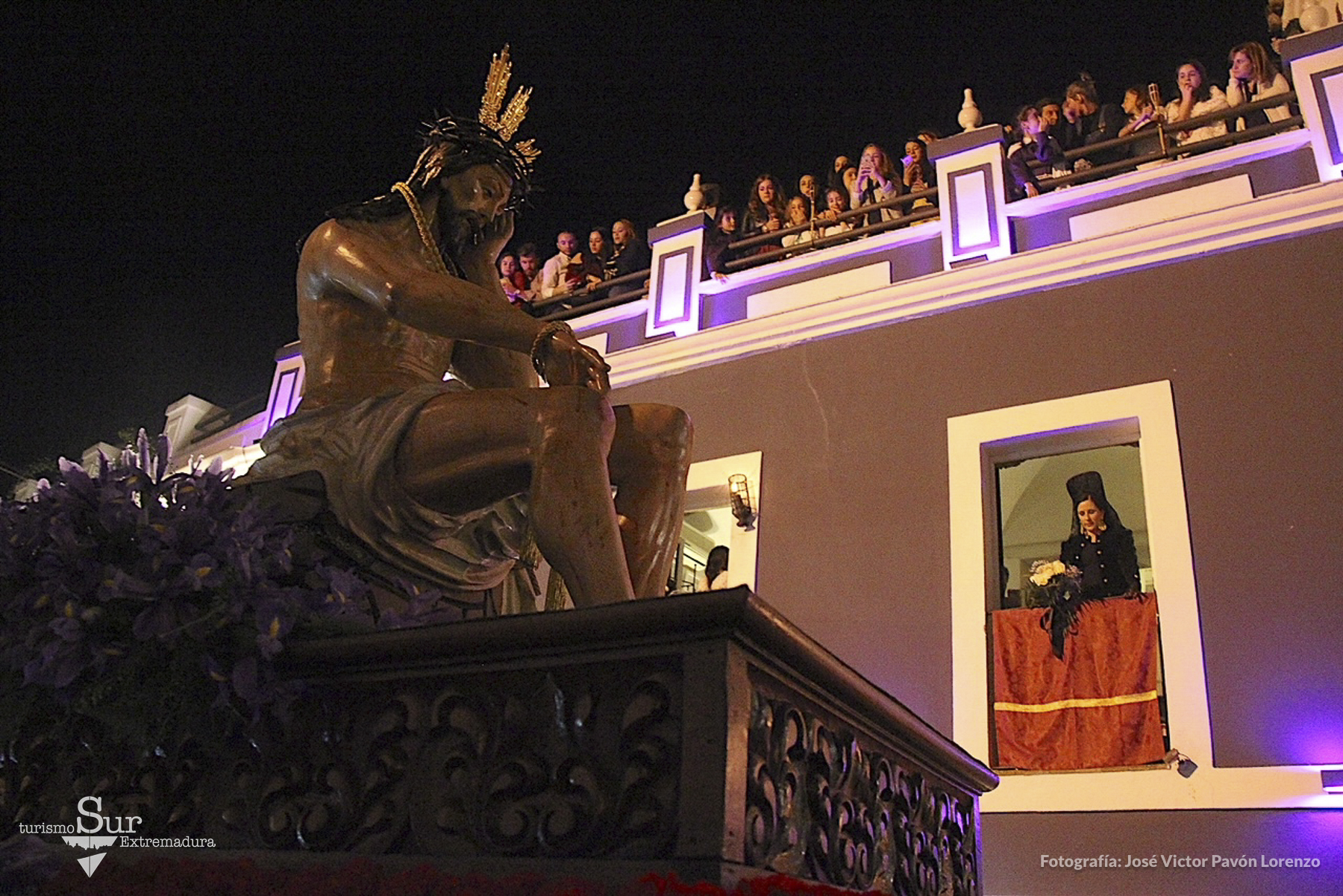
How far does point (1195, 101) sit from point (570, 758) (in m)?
Answer: 8.20

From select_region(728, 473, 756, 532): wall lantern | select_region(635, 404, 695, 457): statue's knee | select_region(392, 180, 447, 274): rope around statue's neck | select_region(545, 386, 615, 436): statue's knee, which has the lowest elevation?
select_region(545, 386, 615, 436): statue's knee

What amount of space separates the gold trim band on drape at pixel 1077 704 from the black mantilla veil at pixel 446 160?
190 inches

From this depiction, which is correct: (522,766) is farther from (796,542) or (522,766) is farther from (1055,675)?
(796,542)

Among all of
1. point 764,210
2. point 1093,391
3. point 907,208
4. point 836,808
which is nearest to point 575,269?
point 764,210

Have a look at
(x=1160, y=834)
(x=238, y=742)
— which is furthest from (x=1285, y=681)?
(x=238, y=742)

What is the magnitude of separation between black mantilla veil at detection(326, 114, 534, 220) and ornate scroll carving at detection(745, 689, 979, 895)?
177 centimetres

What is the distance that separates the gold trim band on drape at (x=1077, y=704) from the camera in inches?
241

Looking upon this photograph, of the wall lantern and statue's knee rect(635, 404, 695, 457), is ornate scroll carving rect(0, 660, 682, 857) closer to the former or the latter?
statue's knee rect(635, 404, 695, 457)

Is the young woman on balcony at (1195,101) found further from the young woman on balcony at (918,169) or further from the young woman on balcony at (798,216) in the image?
the young woman on balcony at (798,216)

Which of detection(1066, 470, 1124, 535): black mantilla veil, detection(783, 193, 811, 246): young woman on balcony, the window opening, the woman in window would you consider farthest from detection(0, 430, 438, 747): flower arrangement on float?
detection(783, 193, 811, 246): young woman on balcony

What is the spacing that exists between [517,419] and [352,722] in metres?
0.69

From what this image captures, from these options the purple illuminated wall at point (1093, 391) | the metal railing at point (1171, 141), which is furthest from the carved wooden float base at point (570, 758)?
the metal railing at point (1171, 141)

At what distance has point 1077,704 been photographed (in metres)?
6.29

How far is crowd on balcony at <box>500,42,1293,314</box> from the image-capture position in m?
7.80
